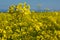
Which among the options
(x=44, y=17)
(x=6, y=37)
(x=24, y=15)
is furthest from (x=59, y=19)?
(x=6, y=37)

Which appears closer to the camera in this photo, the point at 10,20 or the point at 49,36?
the point at 49,36

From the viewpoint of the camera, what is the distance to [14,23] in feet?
42.3

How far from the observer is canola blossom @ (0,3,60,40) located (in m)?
11.9

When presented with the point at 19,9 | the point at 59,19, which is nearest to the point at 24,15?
the point at 19,9

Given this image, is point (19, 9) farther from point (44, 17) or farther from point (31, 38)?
point (31, 38)

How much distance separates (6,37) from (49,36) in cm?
169

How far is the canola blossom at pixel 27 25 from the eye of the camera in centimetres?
1191

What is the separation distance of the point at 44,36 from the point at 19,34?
97 centimetres

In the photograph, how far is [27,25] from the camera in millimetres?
12500

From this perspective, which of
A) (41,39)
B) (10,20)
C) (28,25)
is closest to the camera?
(41,39)

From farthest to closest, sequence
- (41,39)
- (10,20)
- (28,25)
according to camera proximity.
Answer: (10,20)
(28,25)
(41,39)

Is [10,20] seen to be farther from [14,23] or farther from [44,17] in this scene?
[44,17]

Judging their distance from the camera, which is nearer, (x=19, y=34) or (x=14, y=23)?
(x=19, y=34)

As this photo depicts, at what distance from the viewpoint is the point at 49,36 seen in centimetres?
1178
